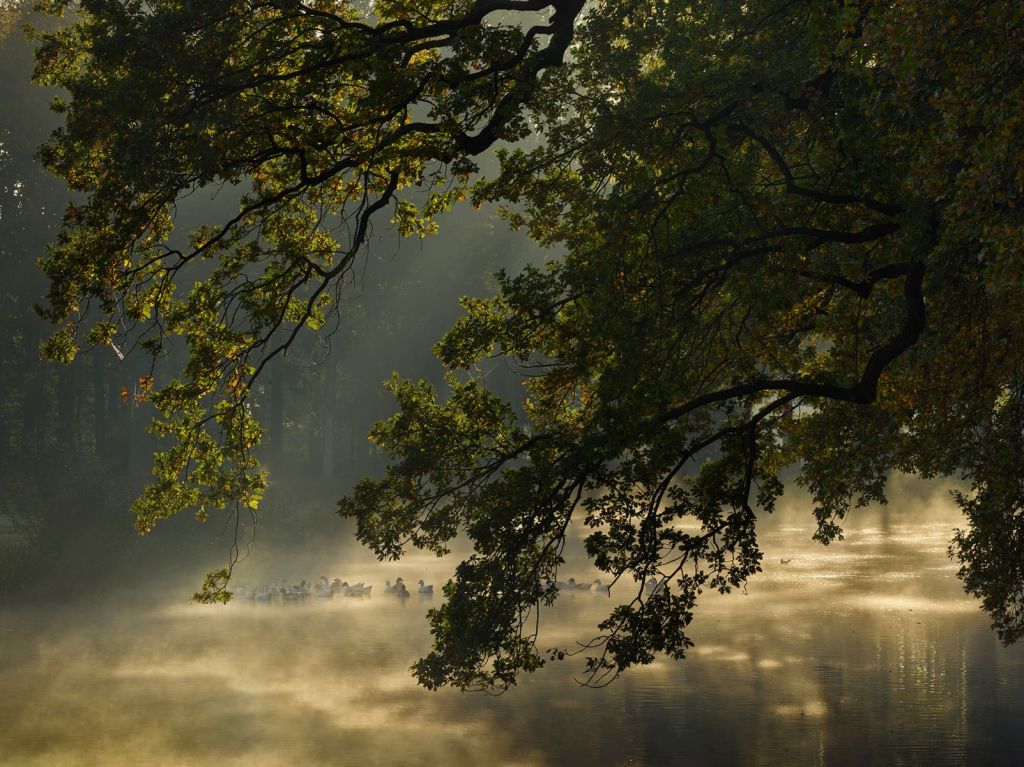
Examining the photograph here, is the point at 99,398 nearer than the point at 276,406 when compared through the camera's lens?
Yes

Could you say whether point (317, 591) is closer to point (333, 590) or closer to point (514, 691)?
point (333, 590)

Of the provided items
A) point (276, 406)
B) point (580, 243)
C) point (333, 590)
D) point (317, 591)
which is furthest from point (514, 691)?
point (276, 406)

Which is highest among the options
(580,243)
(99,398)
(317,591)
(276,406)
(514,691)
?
(276,406)

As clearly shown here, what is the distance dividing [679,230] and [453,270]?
50.2 meters

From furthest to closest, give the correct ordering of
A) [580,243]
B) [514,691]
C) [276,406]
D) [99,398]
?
[276,406] < [99,398] < [514,691] < [580,243]

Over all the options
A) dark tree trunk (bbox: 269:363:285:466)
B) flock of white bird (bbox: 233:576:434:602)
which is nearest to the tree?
flock of white bird (bbox: 233:576:434:602)

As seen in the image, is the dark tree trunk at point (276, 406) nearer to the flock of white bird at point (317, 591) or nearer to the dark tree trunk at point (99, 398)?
the dark tree trunk at point (99, 398)

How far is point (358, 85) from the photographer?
44.6 feet

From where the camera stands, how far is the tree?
11758 mm

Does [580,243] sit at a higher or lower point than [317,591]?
higher

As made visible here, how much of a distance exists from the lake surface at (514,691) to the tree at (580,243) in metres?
5.38

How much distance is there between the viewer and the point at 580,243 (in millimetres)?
15602

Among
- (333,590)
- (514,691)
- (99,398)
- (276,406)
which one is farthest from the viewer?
(276,406)

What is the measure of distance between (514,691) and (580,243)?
408 inches
